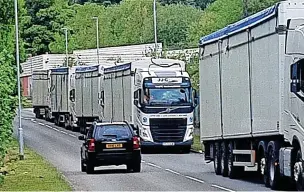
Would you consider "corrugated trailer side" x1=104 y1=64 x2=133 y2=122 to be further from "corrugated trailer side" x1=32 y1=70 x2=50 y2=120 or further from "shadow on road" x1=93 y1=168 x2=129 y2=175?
"corrugated trailer side" x1=32 y1=70 x2=50 y2=120

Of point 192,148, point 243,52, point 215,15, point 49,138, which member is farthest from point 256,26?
point 215,15

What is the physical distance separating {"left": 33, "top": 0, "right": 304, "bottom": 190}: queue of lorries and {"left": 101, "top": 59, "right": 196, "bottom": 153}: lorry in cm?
4

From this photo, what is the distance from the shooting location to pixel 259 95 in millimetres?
25906

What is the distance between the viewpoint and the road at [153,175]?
26484mm

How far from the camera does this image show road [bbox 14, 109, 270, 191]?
86.9 ft

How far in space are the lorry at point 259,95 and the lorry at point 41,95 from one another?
46.4 metres

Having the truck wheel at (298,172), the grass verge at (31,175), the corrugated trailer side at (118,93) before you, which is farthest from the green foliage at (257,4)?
the truck wheel at (298,172)

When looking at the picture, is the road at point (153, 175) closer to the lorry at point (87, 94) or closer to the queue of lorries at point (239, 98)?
the queue of lorries at point (239, 98)

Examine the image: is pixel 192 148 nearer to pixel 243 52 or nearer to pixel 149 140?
pixel 149 140

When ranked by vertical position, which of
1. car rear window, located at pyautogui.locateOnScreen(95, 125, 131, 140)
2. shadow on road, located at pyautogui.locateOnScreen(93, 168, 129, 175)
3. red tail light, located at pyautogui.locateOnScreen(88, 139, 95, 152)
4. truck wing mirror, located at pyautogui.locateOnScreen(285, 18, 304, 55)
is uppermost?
truck wing mirror, located at pyautogui.locateOnScreen(285, 18, 304, 55)

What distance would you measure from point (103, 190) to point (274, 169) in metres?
4.43

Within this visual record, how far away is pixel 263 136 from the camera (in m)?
25.8

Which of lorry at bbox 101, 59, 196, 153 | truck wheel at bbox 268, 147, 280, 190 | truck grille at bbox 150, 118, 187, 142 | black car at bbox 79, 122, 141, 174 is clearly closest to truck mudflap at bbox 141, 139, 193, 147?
lorry at bbox 101, 59, 196, 153

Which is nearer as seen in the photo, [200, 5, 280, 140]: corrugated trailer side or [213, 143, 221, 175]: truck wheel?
[200, 5, 280, 140]: corrugated trailer side
